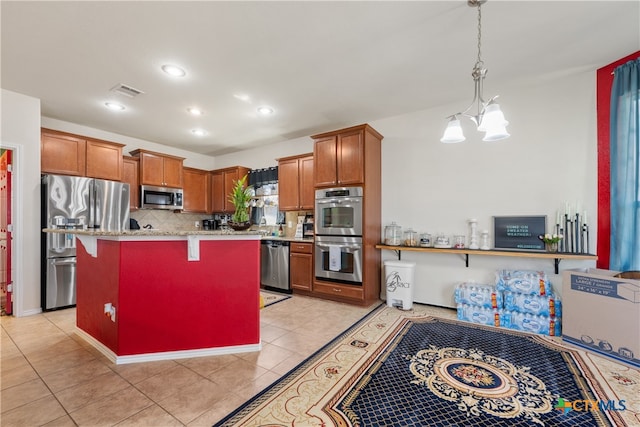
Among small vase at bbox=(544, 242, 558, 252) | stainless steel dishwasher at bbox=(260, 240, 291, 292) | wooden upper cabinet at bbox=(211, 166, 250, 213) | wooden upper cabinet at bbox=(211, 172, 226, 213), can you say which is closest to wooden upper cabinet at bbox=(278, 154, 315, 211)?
stainless steel dishwasher at bbox=(260, 240, 291, 292)

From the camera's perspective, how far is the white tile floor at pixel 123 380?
5.47 ft

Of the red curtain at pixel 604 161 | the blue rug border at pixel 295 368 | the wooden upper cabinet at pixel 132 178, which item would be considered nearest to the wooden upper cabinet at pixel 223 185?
the wooden upper cabinet at pixel 132 178

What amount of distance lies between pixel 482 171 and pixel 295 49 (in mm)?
2690

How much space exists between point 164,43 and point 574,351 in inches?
180

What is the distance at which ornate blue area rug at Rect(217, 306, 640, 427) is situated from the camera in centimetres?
165

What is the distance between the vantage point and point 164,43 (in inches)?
99.0

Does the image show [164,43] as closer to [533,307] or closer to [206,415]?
[206,415]

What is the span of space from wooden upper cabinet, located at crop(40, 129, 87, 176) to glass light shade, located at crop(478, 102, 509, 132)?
5165 millimetres

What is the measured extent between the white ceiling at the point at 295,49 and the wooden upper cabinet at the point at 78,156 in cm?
44

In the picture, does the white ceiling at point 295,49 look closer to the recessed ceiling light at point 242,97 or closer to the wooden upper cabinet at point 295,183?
the recessed ceiling light at point 242,97

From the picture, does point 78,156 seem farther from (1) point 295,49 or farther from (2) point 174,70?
(1) point 295,49

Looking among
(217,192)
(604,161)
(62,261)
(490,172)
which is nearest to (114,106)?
(62,261)

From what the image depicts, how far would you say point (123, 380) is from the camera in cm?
203

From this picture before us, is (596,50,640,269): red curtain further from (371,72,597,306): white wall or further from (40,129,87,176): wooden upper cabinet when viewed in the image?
(40,129,87,176): wooden upper cabinet
